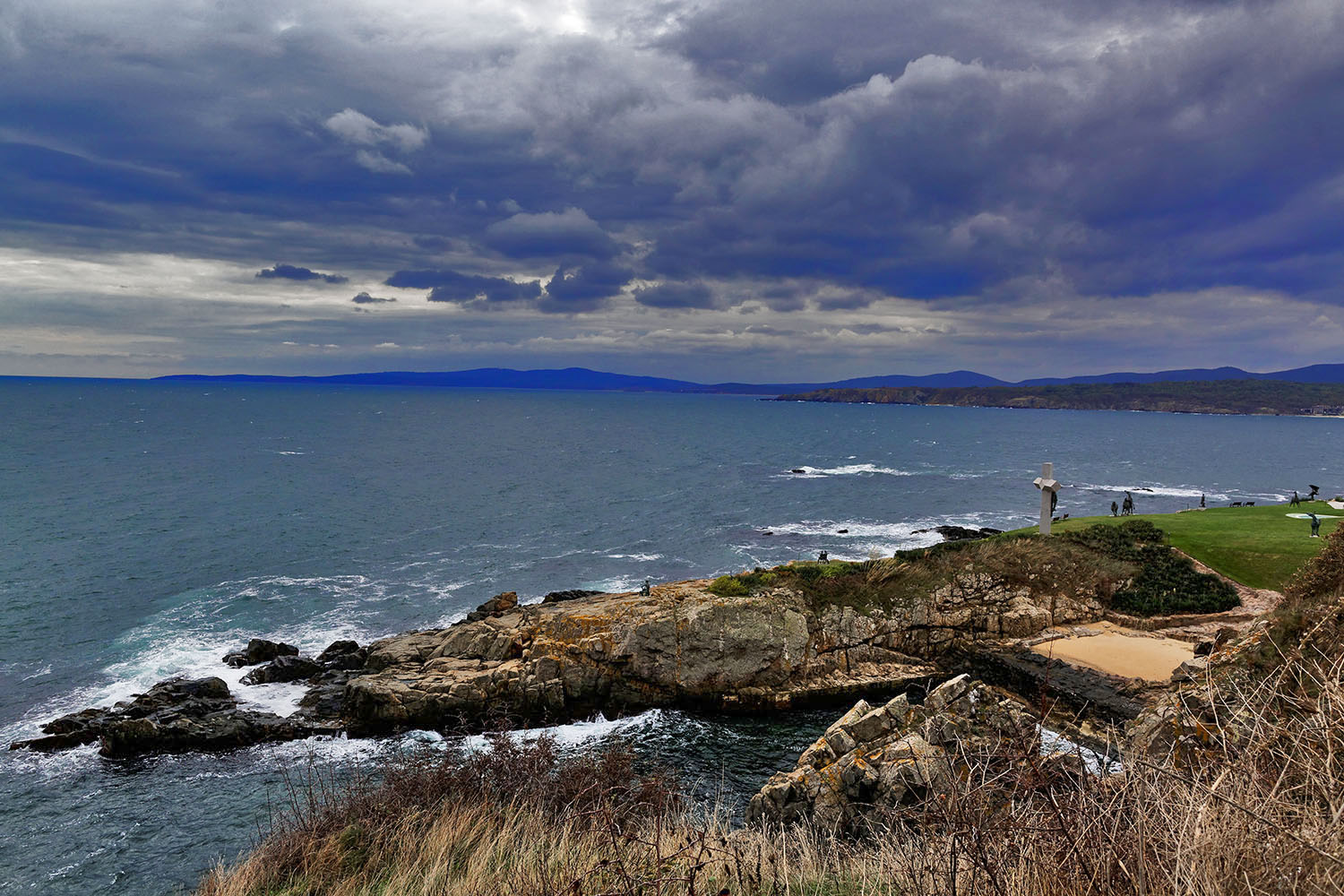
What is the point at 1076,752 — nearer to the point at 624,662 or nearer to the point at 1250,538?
the point at 624,662

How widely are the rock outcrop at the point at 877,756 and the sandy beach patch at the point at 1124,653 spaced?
9018 mm

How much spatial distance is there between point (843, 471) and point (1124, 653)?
193 feet

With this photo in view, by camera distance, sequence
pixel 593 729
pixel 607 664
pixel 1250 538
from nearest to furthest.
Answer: pixel 593 729, pixel 607 664, pixel 1250 538

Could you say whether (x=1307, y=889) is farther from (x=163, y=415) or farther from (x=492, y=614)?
(x=163, y=415)

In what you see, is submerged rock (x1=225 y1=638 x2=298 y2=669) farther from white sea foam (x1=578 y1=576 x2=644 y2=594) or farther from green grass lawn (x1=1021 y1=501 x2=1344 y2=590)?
green grass lawn (x1=1021 y1=501 x2=1344 y2=590)

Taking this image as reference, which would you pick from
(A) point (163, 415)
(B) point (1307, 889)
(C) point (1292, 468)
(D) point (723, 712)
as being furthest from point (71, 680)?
(A) point (163, 415)

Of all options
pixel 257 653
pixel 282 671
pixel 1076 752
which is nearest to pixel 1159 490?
pixel 282 671

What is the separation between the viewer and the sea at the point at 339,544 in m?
17.7

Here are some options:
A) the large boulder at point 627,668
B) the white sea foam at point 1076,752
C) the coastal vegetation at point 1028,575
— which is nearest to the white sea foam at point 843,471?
the coastal vegetation at point 1028,575

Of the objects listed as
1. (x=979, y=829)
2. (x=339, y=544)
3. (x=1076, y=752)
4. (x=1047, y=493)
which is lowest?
(x=339, y=544)

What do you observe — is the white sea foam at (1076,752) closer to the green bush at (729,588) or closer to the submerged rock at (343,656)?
the green bush at (729,588)

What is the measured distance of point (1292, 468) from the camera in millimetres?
89812

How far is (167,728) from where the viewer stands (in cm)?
2023

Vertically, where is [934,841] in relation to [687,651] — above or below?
above
